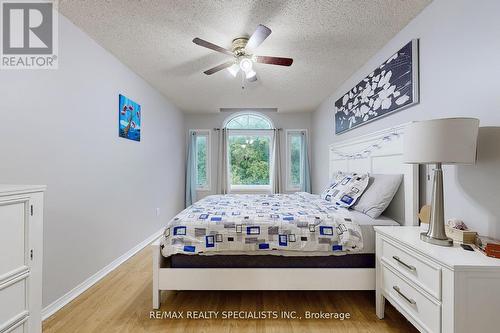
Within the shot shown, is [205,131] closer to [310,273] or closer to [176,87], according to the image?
[176,87]

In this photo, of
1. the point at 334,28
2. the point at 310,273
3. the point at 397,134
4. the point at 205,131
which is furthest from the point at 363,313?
the point at 205,131

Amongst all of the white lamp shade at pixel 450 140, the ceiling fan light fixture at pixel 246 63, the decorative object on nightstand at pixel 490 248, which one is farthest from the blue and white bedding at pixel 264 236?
the ceiling fan light fixture at pixel 246 63

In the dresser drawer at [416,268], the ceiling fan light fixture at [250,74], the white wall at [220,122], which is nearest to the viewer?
the dresser drawer at [416,268]

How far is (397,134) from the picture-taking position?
85.2 inches

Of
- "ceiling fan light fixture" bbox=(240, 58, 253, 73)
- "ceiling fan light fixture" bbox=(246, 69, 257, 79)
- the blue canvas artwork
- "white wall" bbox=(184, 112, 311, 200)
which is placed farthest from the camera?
"white wall" bbox=(184, 112, 311, 200)

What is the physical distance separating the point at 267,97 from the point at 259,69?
46.7 inches

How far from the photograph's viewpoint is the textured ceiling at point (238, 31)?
1838 mm

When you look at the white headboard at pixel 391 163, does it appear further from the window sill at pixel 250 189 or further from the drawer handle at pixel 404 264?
the window sill at pixel 250 189

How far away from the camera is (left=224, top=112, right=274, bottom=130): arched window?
17.7 ft

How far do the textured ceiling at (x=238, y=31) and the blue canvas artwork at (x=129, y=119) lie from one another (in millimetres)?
466

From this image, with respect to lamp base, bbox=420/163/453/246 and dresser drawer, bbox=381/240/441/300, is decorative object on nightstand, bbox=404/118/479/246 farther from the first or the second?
dresser drawer, bbox=381/240/441/300

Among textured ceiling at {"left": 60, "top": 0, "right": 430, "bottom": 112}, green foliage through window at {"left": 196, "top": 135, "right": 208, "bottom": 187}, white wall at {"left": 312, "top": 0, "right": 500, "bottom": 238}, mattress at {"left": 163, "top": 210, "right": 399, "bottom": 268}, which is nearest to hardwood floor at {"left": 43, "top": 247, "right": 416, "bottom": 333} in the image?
mattress at {"left": 163, "top": 210, "right": 399, "bottom": 268}
